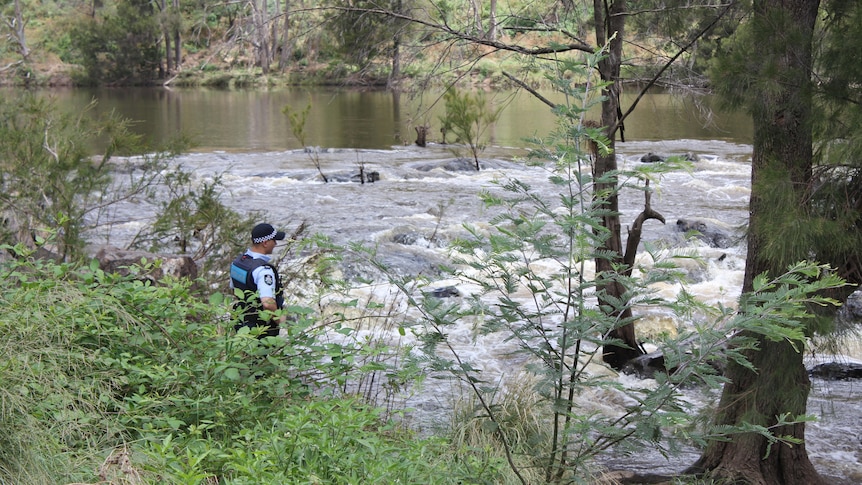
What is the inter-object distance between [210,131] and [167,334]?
2601 cm

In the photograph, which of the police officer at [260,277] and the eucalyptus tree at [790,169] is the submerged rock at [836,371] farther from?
the police officer at [260,277]

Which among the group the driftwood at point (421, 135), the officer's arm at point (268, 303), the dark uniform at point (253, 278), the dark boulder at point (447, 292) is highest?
the driftwood at point (421, 135)

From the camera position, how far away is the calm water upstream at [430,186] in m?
7.73

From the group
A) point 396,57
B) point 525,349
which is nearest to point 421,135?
point 396,57

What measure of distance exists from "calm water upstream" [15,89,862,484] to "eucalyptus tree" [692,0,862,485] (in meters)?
0.67

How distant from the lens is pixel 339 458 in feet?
12.5

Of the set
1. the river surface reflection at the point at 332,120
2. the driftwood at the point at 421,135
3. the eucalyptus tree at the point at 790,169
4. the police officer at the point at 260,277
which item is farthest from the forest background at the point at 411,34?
the driftwood at the point at 421,135

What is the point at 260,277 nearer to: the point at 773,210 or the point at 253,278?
the point at 253,278

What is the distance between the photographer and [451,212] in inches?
629

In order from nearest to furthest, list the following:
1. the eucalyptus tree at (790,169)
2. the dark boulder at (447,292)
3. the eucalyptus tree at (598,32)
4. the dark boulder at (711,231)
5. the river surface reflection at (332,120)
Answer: the eucalyptus tree at (790,169) < the eucalyptus tree at (598,32) < the dark boulder at (447,292) < the dark boulder at (711,231) < the river surface reflection at (332,120)

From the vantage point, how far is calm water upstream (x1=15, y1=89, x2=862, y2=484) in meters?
7.73

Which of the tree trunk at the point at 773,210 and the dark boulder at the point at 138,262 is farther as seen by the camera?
the dark boulder at the point at 138,262

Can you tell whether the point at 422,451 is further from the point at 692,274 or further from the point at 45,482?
the point at 692,274

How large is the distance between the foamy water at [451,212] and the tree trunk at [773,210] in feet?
2.71
